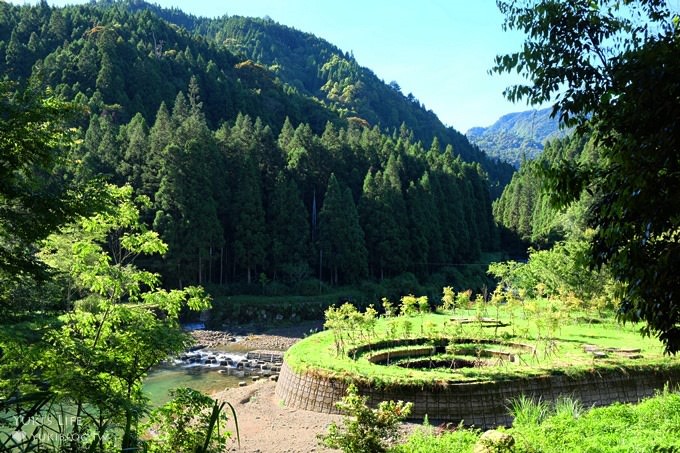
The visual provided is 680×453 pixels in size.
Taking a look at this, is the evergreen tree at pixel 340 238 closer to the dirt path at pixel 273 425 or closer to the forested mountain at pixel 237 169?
the forested mountain at pixel 237 169

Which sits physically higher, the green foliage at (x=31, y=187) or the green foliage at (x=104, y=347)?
the green foliage at (x=31, y=187)

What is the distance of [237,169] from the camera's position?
41438 mm

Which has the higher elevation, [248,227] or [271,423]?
[248,227]

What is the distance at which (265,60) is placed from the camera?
14412 cm

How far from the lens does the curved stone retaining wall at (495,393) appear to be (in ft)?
45.2

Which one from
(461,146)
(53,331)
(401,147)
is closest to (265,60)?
(461,146)

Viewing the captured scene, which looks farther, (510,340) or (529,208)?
(529,208)

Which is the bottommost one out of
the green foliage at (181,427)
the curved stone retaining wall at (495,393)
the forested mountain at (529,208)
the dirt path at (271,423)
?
the dirt path at (271,423)

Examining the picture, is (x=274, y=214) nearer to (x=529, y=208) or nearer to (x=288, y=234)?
(x=288, y=234)

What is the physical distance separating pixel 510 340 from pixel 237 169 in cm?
2790

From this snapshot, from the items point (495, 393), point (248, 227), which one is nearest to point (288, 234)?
point (248, 227)

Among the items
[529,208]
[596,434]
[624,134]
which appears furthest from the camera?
[529,208]

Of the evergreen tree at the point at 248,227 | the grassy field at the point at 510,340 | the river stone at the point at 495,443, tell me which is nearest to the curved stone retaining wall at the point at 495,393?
the grassy field at the point at 510,340

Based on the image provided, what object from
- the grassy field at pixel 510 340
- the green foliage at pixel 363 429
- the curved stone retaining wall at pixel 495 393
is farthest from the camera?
the grassy field at pixel 510 340
